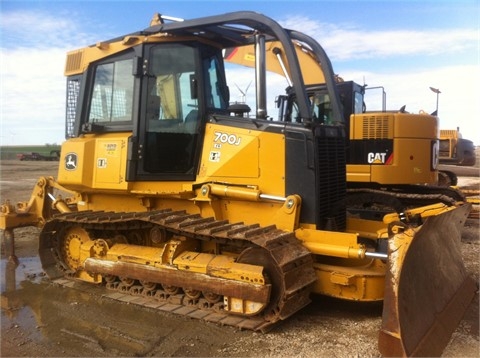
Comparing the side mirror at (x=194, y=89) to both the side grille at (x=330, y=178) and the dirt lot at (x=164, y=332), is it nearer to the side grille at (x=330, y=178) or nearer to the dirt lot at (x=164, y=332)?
the side grille at (x=330, y=178)

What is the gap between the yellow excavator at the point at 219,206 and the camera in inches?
170

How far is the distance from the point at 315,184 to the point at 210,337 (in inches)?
72.2

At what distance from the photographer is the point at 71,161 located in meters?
5.95

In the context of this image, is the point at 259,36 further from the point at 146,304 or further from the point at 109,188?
the point at 146,304

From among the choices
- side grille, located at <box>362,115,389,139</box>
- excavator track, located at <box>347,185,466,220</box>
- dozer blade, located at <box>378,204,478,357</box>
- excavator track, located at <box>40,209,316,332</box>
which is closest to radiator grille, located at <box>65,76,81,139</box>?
excavator track, located at <box>40,209,316,332</box>

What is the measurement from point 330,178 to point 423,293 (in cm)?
162

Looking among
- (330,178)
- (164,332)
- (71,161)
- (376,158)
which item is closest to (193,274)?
(164,332)

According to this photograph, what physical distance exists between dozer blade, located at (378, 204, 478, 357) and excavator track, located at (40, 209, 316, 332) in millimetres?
881

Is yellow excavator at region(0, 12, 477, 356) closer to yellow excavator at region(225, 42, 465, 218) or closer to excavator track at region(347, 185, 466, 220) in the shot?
excavator track at region(347, 185, 466, 220)

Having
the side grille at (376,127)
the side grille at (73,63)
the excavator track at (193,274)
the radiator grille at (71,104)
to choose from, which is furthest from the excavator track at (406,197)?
the side grille at (73,63)

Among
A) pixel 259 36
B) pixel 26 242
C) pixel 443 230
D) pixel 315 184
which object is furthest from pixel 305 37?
pixel 26 242

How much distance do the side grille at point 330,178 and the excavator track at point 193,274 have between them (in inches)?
21.5

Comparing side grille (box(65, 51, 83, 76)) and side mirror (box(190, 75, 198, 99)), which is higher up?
side grille (box(65, 51, 83, 76))

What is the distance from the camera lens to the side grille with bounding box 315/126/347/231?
4.89 m
